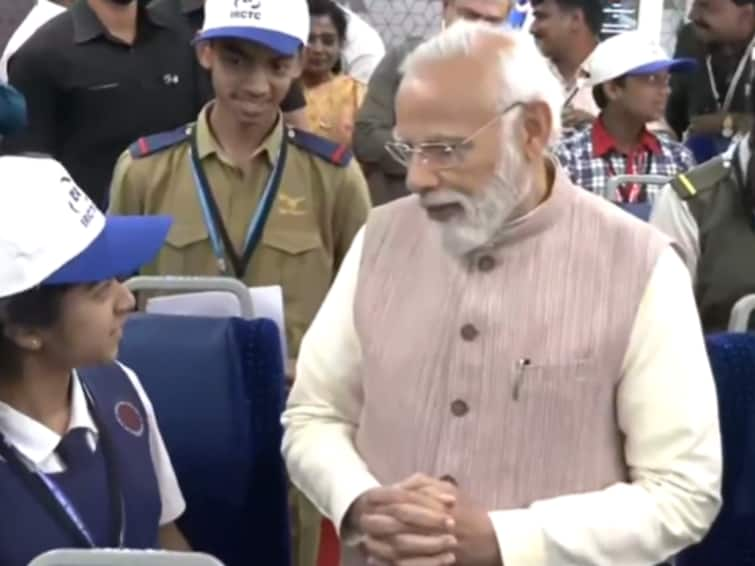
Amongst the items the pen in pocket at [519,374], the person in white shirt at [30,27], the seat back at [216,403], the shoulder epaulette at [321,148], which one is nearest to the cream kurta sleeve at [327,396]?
the pen in pocket at [519,374]

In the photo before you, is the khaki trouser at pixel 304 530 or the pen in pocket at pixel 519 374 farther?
the khaki trouser at pixel 304 530

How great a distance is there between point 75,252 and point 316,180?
4.21 feet

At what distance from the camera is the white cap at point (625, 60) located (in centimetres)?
524

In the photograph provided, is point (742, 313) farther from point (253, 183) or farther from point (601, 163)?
point (601, 163)

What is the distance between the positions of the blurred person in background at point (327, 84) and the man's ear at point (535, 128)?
2865mm

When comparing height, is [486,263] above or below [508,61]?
below

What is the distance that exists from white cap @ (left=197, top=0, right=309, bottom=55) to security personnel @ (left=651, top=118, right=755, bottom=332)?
864 millimetres

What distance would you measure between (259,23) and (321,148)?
307 mm

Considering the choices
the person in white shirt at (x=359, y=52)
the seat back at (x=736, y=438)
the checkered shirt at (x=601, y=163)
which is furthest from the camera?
the person in white shirt at (x=359, y=52)

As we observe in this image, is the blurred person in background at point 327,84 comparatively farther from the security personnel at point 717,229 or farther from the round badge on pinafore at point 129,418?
the round badge on pinafore at point 129,418

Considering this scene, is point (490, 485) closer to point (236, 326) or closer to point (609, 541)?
point (609, 541)

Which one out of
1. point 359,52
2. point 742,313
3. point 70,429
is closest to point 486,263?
point 70,429

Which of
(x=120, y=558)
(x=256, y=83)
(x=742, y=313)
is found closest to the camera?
(x=120, y=558)

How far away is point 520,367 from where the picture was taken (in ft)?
7.43
